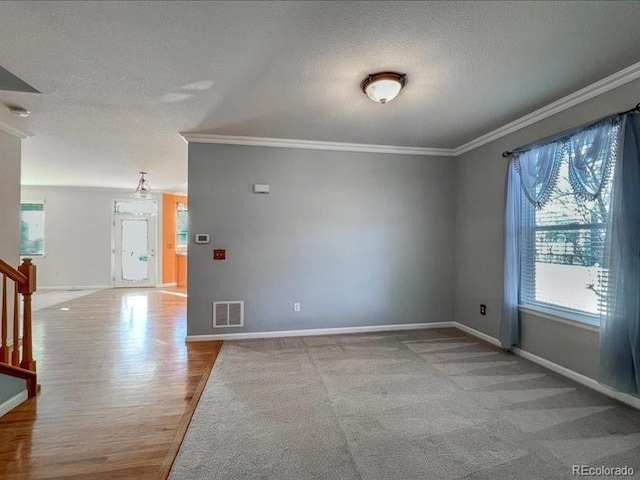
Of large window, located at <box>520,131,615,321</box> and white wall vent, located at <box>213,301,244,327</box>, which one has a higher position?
large window, located at <box>520,131,615,321</box>

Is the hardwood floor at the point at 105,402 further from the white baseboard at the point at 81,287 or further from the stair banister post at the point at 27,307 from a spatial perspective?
the white baseboard at the point at 81,287

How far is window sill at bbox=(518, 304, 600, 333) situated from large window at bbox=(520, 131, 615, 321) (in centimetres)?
4

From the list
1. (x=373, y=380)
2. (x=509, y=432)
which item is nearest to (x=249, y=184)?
(x=373, y=380)

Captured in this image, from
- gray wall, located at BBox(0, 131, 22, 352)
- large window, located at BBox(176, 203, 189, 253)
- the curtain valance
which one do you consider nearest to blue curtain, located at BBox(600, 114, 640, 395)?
the curtain valance

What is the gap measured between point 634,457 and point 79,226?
33.1 feet

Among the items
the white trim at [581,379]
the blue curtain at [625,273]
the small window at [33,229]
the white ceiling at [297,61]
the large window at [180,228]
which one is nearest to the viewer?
the white ceiling at [297,61]

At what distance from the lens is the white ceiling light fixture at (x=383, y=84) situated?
93.6 inches

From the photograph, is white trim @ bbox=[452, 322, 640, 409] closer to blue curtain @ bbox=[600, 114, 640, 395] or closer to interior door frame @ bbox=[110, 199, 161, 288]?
blue curtain @ bbox=[600, 114, 640, 395]

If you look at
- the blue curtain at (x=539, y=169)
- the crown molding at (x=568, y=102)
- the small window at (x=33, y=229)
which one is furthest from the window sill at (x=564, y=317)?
the small window at (x=33, y=229)

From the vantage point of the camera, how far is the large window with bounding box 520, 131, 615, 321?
8.75 feet

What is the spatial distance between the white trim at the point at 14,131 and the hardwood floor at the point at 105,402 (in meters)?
2.54

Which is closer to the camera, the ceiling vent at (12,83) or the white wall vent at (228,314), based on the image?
the ceiling vent at (12,83)

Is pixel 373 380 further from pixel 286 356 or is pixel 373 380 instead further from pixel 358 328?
pixel 358 328

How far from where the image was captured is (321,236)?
4223 mm
